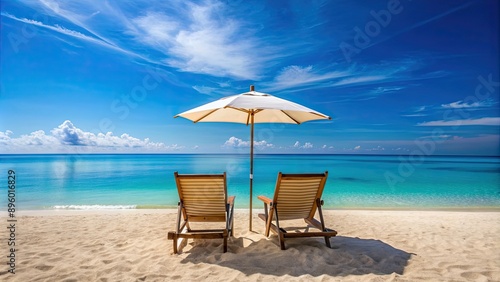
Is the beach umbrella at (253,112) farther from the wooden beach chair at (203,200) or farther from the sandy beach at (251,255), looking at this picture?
the sandy beach at (251,255)

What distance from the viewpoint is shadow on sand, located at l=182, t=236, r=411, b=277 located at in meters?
2.73

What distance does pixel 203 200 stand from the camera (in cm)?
353

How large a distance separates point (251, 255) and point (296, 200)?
932 mm

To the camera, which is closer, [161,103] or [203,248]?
[203,248]

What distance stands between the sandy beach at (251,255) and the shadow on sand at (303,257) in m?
0.01

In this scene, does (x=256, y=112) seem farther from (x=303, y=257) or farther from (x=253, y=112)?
(x=303, y=257)

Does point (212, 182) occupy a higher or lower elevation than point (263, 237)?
higher

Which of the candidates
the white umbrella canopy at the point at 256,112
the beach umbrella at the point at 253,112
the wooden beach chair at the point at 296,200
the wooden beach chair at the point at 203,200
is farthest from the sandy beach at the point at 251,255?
the white umbrella canopy at the point at 256,112

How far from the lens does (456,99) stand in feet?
116

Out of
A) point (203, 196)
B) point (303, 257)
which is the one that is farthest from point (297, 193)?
point (203, 196)

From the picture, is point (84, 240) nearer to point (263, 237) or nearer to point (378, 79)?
point (263, 237)

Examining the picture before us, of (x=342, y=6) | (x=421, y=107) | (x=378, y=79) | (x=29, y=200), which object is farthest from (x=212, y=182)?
(x=421, y=107)

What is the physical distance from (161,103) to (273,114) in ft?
83.7

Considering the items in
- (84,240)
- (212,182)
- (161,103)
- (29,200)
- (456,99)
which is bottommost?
(29,200)
